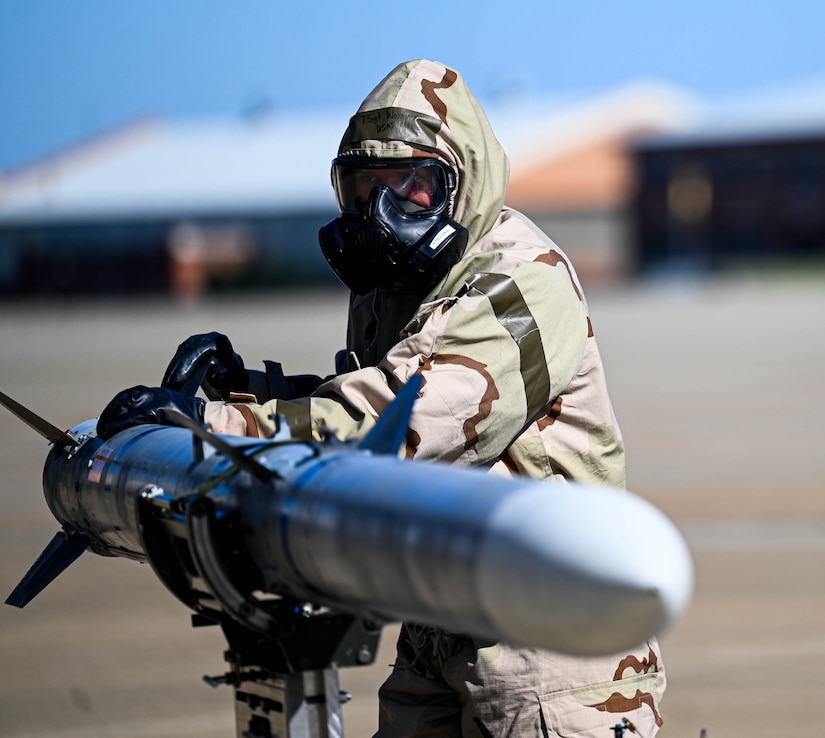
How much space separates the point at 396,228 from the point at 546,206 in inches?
2428

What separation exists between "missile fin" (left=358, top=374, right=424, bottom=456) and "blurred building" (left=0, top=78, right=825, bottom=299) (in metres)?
58.5

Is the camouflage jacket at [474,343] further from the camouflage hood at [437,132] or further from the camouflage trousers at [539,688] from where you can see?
the camouflage trousers at [539,688]

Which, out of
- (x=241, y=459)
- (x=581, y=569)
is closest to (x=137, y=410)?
(x=241, y=459)

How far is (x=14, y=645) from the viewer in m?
6.65

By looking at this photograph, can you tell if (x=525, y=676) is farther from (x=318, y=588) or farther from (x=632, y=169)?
(x=632, y=169)

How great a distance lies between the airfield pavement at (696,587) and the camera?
5.58m

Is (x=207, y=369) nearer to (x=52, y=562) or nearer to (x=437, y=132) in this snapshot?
(x=52, y=562)

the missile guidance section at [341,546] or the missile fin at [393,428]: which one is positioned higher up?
the missile fin at [393,428]

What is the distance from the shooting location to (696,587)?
7.43 m

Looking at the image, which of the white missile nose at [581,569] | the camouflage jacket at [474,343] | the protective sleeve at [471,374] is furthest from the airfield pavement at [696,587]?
the white missile nose at [581,569]

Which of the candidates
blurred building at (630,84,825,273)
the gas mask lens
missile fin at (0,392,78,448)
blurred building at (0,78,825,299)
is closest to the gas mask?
the gas mask lens

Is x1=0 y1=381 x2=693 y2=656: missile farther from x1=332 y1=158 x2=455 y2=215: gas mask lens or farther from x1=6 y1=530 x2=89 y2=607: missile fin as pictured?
x1=332 y1=158 x2=455 y2=215: gas mask lens

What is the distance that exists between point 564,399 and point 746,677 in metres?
3.51

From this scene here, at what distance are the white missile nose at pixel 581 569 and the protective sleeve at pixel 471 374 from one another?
0.82 metres
